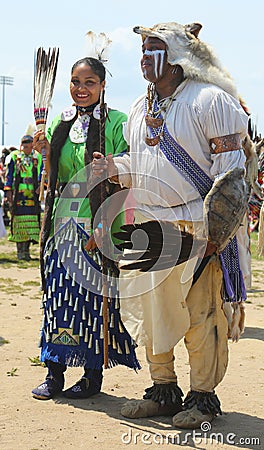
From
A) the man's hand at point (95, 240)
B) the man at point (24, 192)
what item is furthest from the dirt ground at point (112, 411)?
the man at point (24, 192)

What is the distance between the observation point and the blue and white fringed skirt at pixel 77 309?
4.39 meters

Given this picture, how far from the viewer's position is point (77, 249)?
442 cm

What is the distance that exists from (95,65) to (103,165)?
2.21ft

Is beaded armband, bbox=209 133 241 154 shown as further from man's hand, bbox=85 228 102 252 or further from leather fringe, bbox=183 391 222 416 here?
leather fringe, bbox=183 391 222 416

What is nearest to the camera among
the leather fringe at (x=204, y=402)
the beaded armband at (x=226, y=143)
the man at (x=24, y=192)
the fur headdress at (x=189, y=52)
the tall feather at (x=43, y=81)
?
the beaded armband at (x=226, y=143)

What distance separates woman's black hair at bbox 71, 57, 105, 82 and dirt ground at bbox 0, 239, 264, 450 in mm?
1866

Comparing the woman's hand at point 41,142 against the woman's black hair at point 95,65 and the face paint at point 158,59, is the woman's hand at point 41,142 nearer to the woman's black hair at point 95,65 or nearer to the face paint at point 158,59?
the woman's black hair at point 95,65

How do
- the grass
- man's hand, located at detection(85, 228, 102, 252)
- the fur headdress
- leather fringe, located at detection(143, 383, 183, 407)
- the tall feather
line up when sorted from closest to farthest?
the fur headdress → leather fringe, located at detection(143, 383, 183, 407) → man's hand, located at detection(85, 228, 102, 252) → the tall feather → the grass

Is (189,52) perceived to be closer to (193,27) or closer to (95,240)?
(193,27)

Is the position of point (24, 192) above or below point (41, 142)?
below

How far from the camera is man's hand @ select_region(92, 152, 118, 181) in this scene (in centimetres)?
407

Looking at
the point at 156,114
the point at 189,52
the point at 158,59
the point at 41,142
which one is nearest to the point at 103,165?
the point at 156,114

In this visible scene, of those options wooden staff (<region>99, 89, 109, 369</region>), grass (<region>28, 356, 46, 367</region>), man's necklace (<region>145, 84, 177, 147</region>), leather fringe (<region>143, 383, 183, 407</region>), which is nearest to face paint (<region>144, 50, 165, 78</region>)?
man's necklace (<region>145, 84, 177, 147</region>)

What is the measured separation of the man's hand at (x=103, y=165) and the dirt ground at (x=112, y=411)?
4.27 ft
